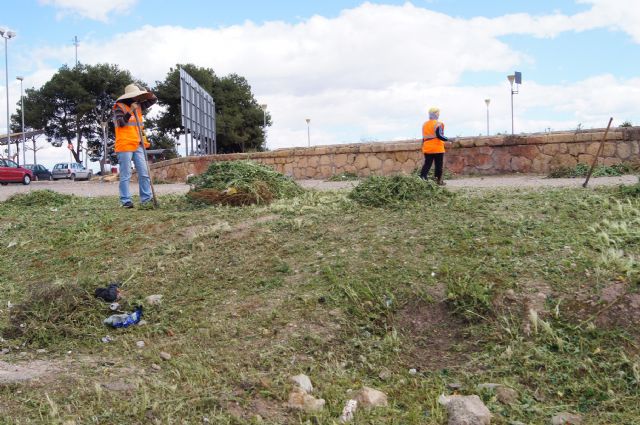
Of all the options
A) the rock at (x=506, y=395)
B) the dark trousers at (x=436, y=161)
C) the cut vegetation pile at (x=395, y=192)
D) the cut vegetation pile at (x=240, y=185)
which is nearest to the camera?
the rock at (x=506, y=395)

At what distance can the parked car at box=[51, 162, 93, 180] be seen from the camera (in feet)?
131

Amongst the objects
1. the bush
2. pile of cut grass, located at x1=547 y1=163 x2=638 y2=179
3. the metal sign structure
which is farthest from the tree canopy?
the bush

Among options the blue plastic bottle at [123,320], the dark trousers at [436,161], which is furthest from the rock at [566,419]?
the dark trousers at [436,161]

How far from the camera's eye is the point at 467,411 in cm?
285

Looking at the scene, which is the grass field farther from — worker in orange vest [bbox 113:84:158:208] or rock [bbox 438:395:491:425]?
worker in orange vest [bbox 113:84:158:208]

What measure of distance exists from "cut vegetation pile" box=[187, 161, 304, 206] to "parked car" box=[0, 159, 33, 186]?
20932 millimetres

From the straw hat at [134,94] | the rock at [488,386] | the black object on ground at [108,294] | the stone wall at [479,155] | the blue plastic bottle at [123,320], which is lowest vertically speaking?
the rock at [488,386]

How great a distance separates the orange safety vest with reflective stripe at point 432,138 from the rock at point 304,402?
7.15 meters

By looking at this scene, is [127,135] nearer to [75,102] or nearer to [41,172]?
[41,172]

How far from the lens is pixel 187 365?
330 centimetres

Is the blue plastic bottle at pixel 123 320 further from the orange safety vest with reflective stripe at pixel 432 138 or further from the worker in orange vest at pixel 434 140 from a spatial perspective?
the orange safety vest with reflective stripe at pixel 432 138

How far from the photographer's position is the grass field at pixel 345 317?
118 inches

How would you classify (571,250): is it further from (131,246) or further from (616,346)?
(131,246)

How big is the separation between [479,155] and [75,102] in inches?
1393
